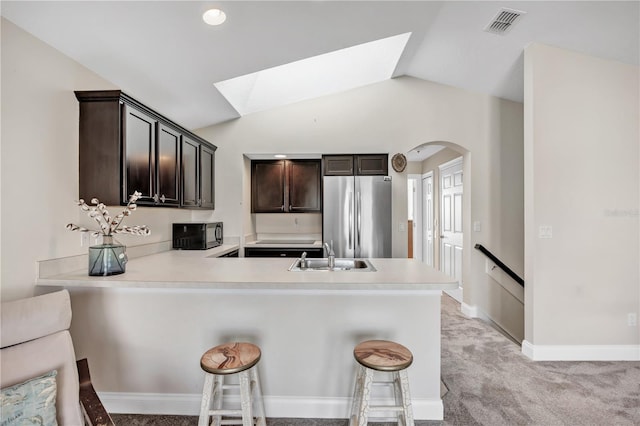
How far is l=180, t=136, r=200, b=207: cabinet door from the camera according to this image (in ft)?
10.4

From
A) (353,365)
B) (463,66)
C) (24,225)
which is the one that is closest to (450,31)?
(463,66)

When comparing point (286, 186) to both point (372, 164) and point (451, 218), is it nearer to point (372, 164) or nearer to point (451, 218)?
point (372, 164)

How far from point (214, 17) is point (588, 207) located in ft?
11.5

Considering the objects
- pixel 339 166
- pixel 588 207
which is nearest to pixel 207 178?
pixel 339 166

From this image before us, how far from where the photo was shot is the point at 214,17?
6.99ft

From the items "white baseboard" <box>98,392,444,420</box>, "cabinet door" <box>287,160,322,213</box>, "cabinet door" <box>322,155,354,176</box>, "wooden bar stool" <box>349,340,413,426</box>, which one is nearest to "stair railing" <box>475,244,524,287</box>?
"cabinet door" <box>322,155,354,176</box>

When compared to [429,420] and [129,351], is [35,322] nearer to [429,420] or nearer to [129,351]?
[129,351]

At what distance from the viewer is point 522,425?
1898 millimetres

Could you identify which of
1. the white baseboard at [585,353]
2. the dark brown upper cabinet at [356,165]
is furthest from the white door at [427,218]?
the white baseboard at [585,353]

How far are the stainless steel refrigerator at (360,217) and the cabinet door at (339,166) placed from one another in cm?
33

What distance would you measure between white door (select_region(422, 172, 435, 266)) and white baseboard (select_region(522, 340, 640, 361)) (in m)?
3.25

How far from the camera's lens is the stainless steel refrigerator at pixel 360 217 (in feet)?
12.5

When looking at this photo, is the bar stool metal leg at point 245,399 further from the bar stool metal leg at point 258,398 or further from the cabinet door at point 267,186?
the cabinet door at point 267,186

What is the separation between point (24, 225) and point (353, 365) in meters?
2.19
